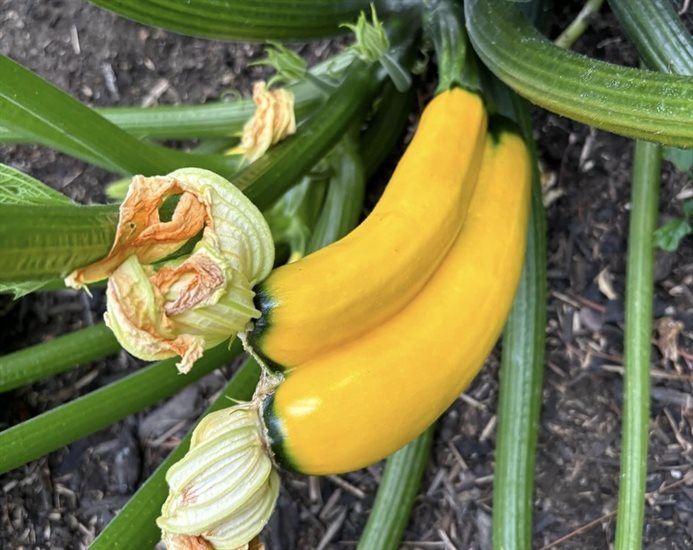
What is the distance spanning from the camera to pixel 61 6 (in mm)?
2350

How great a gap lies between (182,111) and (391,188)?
2.41ft

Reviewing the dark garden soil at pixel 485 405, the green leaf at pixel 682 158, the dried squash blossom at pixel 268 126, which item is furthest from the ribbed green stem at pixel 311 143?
the green leaf at pixel 682 158

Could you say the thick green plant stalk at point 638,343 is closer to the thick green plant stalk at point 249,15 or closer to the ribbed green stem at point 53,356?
the thick green plant stalk at point 249,15

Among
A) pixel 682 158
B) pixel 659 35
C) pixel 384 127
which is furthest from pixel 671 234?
pixel 384 127

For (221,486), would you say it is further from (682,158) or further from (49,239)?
(682,158)

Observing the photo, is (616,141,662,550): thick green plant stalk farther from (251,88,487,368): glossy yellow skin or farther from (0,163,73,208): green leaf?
(0,163,73,208): green leaf

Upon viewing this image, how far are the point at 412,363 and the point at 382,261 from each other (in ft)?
0.53

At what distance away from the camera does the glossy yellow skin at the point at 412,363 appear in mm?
1201

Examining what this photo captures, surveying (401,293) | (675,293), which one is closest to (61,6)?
(401,293)

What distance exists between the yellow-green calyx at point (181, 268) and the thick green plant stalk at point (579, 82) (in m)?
0.52

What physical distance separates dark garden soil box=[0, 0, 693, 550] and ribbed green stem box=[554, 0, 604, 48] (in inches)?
2.7

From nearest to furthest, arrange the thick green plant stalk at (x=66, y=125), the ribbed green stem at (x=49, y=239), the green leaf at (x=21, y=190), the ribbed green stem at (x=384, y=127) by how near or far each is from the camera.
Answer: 1. the ribbed green stem at (x=49, y=239)
2. the green leaf at (x=21, y=190)
3. the thick green plant stalk at (x=66, y=125)
4. the ribbed green stem at (x=384, y=127)

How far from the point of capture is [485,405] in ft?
6.40

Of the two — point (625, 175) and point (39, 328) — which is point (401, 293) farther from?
point (39, 328)
